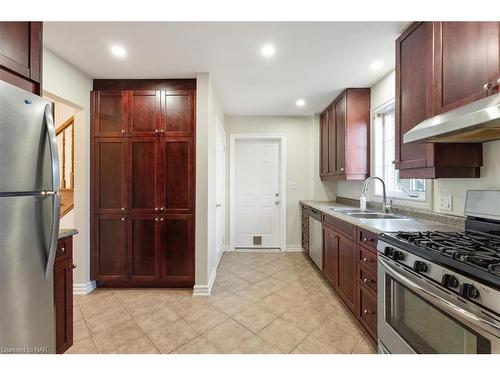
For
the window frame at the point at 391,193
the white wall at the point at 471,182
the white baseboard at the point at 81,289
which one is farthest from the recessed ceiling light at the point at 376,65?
the white baseboard at the point at 81,289

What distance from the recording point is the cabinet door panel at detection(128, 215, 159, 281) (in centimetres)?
261

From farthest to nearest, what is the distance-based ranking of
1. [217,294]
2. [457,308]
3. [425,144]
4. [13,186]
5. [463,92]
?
[217,294] → [425,144] → [463,92] → [13,186] → [457,308]

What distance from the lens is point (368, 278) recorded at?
1735 millimetres

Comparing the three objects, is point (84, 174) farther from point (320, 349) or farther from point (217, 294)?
point (320, 349)

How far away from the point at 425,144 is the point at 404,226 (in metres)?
0.64

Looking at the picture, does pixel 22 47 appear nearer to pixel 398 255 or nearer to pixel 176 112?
pixel 176 112

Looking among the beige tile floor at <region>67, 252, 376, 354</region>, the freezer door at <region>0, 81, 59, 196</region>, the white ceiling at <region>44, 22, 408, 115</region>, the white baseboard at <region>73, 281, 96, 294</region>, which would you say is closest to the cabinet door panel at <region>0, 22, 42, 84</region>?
the freezer door at <region>0, 81, 59, 196</region>

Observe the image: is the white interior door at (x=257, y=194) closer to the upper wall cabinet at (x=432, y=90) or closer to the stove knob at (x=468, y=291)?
the upper wall cabinet at (x=432, y=90)

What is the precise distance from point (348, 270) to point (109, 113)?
3.10m

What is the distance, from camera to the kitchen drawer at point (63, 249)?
4.81ft

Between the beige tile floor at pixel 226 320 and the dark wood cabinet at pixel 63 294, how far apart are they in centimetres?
24

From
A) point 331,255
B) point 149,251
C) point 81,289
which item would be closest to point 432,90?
point 331,255
